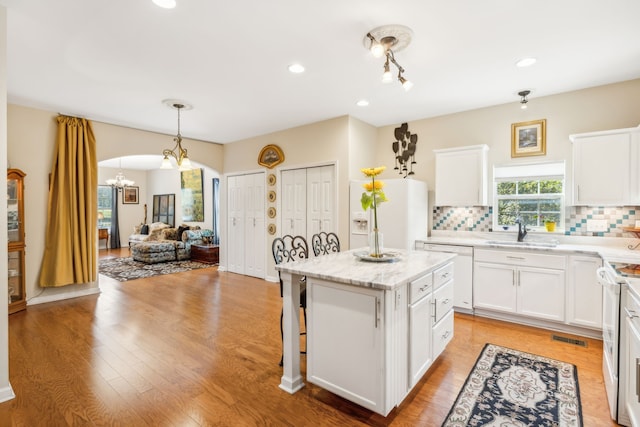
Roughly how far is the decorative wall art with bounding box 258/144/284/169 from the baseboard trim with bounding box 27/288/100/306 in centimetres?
330

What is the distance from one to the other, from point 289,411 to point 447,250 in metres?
2.69

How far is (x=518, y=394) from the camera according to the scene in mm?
2191

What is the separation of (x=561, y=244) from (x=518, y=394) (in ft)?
7.30

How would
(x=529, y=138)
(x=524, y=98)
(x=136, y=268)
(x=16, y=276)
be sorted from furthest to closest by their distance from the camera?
(x=136, y=268) → (x=16, y=276) → (x=529, y=138) → (x=524, y=98)

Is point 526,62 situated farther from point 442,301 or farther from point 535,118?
point 442,301

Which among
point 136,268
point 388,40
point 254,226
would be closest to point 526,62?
point 388,40

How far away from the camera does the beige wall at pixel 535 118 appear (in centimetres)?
339

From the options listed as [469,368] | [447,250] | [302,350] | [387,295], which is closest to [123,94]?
[302,350]

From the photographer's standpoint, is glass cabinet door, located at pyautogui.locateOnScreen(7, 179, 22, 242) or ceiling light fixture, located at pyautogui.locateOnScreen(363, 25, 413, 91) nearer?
ceiling light fixture, located at pyautogui.locateOnScreen(363, 25, 413, 91)

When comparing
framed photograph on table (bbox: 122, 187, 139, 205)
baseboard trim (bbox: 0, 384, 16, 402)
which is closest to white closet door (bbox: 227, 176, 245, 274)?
baseboard trim (bbox: 0, 384, 16, 402)

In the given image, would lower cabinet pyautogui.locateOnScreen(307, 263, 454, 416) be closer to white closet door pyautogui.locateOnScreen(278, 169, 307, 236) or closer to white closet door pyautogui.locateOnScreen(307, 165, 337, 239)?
white closet door pyautogui.locateOnScreen(307, 165, 337, 239)

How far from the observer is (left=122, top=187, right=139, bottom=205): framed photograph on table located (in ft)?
33.9

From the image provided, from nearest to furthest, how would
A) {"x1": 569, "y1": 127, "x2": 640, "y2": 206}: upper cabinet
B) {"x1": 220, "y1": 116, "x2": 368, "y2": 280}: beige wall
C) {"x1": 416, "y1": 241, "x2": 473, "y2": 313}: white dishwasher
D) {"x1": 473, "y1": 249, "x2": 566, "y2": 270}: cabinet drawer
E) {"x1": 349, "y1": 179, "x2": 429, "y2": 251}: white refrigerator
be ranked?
{"x1": 569, "y1": 127, "x2": 640, "y2": 206}: upper cabinet → {"x1": 473, "y1": 249, "x2": 566, "y2": 270}: cabinet drawer → {"x1": 416, "y1": 241, "x2": 473, "y2": 313}: white dishwasher → {"x1": 349, "y1": 179, "x2": 429, "y2": 251}: white refrigerator → {"x1": 220, "y1": 116, "x2": 368, "y2": 280}: beige wall

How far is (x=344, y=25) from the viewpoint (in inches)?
91.8
